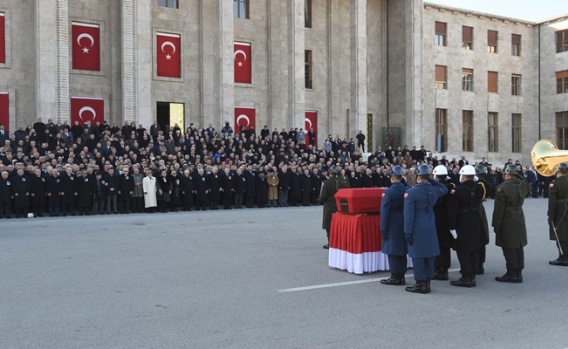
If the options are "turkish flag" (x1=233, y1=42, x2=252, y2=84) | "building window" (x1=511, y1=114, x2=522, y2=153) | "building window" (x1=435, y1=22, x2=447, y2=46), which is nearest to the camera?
"turkish flag" (x1=233, y1=42, x2=252, y2=84)

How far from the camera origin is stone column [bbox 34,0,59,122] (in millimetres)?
28578

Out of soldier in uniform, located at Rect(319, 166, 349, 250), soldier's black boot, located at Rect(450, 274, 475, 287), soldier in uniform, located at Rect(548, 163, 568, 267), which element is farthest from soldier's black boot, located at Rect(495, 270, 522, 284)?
soldier in uniform, located at Rect(319, 166, 349, 250)

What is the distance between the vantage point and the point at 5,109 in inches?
1174

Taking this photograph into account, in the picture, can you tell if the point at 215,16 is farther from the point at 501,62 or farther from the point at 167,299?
the point at 167,299

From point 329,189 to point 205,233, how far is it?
4075 mm

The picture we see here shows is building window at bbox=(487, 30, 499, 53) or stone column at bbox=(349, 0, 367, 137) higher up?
building window at bbox=(487, 30, 499, 53)

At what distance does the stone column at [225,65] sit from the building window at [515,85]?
91.7 ft

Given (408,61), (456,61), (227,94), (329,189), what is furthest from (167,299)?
(456,61)

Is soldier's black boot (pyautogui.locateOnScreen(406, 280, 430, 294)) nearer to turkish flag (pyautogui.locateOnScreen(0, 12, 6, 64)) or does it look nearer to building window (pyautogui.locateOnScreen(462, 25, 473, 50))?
turkish flag (pyautogui.locateOnScreen(0, 12, 6, 64))

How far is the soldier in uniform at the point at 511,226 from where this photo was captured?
934cm

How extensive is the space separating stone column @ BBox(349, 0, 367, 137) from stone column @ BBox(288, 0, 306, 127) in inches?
166

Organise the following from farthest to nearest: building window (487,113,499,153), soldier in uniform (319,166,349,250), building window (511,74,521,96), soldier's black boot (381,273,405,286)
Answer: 1. building window (511,74,521,96)
2. building window (487,113,499,153)
3. soldier in uniform (319,166,349,250)
4. soldier's black boot (381,273,405,286)

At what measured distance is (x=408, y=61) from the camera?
42469 mm

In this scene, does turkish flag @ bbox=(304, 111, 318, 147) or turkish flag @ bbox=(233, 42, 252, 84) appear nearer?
turkish flag @ bbox=(233, 42, 252, 84)
